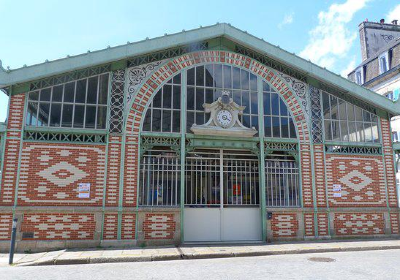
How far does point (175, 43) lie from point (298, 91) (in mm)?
4989

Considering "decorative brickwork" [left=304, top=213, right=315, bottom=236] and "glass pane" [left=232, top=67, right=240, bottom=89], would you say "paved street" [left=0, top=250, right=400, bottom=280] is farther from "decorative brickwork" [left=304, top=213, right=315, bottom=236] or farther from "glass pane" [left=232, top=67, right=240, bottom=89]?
"glass pane" [left=232, top=67, right=240, bottom=89]

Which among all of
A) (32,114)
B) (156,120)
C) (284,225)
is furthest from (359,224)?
(32,114)

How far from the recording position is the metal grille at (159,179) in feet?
36.1

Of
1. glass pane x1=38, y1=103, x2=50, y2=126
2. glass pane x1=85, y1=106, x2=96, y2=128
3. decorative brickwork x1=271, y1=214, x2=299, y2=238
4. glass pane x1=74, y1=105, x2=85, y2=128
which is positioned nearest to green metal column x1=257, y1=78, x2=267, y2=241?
decorative brickwork x1=271, y1=214, x2=299, y2=238

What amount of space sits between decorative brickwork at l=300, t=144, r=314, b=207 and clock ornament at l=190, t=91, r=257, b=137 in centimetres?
209

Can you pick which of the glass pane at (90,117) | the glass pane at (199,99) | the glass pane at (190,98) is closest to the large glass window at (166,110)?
the glass pane at (190,98)

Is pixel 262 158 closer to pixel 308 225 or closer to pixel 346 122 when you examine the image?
pixel 308 225

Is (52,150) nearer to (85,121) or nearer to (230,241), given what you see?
(85,121)

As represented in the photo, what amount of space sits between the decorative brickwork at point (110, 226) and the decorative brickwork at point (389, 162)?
1022 centimetres

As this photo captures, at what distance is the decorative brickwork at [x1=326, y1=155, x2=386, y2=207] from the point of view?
12.4 metres

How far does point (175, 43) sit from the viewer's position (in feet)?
38.4

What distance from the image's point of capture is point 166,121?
11.5 metres

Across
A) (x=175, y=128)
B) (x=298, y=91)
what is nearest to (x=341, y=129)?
(x=298, y=91)

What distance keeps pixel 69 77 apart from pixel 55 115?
1.34 meters
